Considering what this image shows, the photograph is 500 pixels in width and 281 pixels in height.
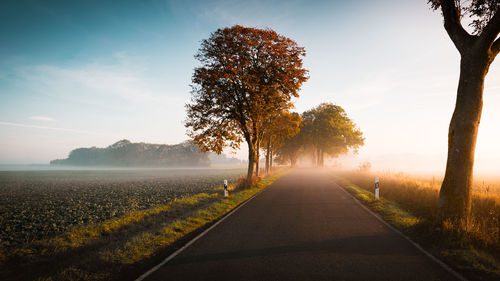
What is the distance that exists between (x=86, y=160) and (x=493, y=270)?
5839 inches

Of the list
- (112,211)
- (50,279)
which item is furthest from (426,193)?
(112,211)

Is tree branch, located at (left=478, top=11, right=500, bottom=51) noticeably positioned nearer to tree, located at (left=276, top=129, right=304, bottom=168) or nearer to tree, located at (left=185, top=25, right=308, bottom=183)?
tree, located at (left=185, top=25, right=308, bottom=183)

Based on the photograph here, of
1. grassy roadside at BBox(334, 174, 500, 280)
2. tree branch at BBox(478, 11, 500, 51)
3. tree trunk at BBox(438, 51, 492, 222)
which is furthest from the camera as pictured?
tree trunk at BBox(438, 51, 492, 222)

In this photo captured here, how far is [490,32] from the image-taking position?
605 cm

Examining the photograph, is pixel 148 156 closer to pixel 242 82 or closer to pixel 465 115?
pixel 242 82

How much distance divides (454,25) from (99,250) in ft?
39.7

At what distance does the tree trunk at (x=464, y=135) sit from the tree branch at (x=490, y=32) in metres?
0.32

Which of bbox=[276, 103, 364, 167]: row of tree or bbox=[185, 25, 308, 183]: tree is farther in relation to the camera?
bbox=[276, 103, 364, 167]: row of tree

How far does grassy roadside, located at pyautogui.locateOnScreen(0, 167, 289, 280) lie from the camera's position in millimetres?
4316

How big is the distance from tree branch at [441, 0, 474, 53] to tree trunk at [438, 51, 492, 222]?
1.64 feet

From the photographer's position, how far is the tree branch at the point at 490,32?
5941 millimetres

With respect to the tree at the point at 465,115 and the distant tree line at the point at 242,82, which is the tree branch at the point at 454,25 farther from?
the distant tree line at the point at 242,82

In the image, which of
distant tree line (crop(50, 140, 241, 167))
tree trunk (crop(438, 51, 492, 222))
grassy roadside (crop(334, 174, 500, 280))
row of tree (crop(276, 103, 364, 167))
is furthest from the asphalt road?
distant tree line (crop(50, 140, 241, 167))

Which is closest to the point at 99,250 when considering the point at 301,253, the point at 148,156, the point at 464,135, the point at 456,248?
the point at 301,253
